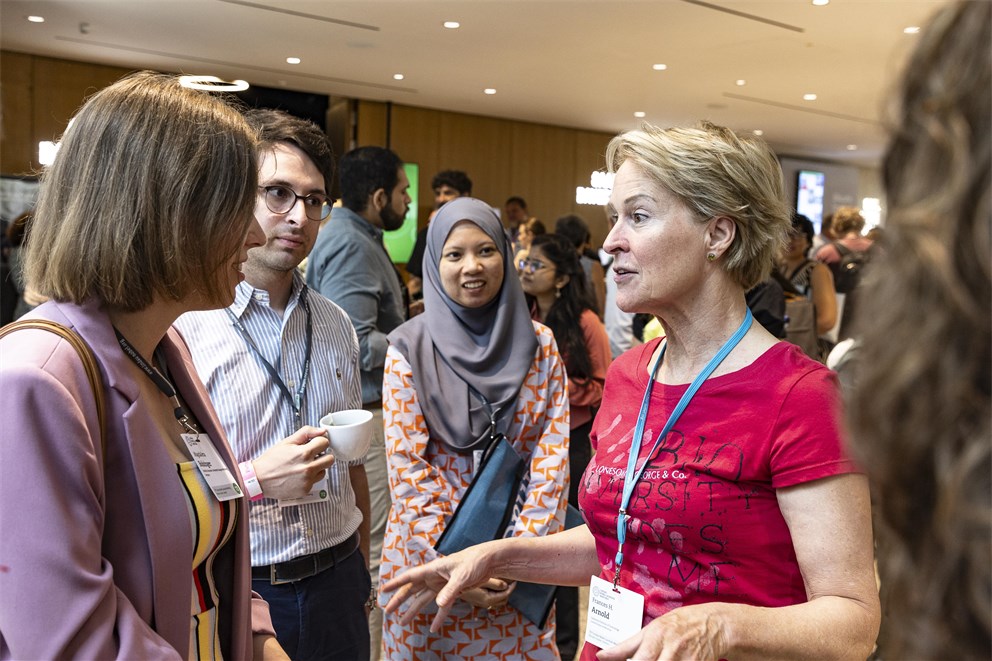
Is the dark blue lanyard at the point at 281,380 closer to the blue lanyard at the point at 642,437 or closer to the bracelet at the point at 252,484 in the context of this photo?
the bracelet at the point at 252,484

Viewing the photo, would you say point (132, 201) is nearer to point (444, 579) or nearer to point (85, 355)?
point (85, 355)

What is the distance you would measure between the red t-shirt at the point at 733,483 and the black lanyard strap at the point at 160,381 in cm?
70

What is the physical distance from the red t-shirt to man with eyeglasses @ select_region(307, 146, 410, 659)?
1835mm

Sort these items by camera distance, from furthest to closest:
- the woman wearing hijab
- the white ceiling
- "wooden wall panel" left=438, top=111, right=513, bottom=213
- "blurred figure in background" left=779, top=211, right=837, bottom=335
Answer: "wooden wall panel" left=438, top=111, right=513, bottom=213
the white ceiling
"blurred figure in background" left=779, top=211, right=837, bottom=335
the woman wearing hijab

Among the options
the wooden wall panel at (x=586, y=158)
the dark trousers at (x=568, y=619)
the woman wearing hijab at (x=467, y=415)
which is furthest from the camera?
the wooden wall panel at (x=586, y=158)

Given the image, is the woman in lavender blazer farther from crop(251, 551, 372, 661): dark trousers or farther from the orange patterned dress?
the orange patterned dress

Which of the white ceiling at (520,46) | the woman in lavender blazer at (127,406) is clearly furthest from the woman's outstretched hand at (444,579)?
the white ceiling at (520,46)

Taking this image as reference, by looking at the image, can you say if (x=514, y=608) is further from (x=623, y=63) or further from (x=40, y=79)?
(x=40, y=79)

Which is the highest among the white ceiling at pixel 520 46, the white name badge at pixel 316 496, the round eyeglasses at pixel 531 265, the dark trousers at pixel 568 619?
the white ceiling at pixel 520 46

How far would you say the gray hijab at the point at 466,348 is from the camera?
2262mm

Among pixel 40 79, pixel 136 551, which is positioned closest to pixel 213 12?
pixel 40 79

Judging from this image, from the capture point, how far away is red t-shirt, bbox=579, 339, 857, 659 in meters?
1.27

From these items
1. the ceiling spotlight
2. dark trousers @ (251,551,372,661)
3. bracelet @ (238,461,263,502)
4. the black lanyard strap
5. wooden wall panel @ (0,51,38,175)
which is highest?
wooden wall panel @ (0,51,38,175)

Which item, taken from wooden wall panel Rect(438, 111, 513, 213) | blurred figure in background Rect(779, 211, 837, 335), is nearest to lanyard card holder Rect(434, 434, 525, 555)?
blurred figure in background Rect(779, 211, 837, 335)
